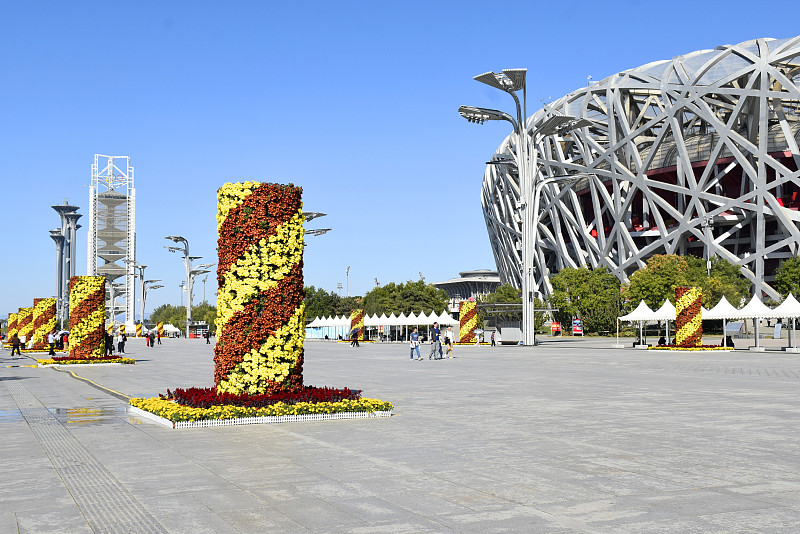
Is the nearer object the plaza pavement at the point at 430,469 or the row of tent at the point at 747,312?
the plaza pavement at the point at 430,469

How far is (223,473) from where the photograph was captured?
310 inches

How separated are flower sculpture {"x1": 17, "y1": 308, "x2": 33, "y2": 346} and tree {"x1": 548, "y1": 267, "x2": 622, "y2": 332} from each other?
1585 inches

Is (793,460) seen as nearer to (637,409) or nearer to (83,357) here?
(637,409)

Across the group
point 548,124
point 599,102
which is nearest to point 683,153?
point 599,102

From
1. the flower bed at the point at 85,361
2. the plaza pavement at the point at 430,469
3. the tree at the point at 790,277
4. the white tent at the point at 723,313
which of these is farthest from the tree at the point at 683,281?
the plaza pavement at the point at 430,469

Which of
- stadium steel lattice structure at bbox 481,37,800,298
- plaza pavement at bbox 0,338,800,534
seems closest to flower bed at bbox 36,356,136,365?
plaza pavement at bbox 0,338,800,534

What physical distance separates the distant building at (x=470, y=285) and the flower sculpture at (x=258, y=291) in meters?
133

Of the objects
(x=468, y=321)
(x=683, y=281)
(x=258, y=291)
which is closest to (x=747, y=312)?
(x=468, y=321)

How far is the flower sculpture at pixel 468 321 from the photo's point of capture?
5284 cm

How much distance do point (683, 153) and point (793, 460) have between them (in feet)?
212

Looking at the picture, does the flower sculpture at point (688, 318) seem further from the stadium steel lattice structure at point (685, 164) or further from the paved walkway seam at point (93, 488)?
the paved walkway seam at point (93, 488)

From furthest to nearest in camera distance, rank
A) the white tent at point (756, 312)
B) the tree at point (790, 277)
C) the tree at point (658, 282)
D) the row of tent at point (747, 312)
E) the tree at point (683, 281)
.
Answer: the tree at point (658, 282), the tree at point (683, 281), the tree at point (790, 277), the white tent at point (756, 312), the row of tent at point (747, 312)

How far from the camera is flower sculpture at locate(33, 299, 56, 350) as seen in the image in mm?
49281

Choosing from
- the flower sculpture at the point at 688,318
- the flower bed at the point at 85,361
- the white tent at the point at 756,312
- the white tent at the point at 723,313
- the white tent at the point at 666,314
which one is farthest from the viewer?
the white tent at the point at 666,314
